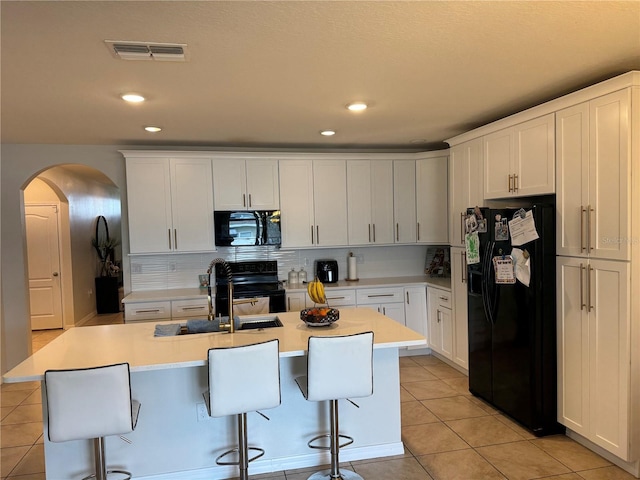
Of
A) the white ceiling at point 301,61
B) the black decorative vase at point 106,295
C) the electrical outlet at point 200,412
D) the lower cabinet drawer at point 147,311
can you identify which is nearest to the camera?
the white ceiling at point 301,61

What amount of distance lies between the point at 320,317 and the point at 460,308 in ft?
6.37

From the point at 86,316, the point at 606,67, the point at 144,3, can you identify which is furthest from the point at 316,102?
the point at 86,316

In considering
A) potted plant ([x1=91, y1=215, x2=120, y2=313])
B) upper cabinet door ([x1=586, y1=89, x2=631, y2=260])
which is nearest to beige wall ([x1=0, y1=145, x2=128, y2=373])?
potted plant ([x1=91, y1=215, x2=120, y2=313])

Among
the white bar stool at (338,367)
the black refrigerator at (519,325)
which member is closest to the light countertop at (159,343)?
the white bar stool at (338,367)

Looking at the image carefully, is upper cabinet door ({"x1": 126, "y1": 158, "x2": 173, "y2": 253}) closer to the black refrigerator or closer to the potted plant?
the black refrigerator

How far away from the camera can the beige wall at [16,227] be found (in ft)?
14.6

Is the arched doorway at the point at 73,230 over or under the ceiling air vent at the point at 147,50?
under

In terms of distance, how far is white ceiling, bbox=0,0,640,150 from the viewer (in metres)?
1.81

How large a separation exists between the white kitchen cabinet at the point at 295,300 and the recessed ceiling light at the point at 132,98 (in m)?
2.45

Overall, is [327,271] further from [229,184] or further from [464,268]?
[464,268]

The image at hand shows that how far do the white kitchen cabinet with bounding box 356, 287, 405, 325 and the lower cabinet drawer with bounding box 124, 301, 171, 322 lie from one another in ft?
6.61

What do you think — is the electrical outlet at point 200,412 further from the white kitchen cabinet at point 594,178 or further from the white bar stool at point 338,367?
the white kitchen cabinet at point 594,178

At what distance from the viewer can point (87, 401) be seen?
6.64ft

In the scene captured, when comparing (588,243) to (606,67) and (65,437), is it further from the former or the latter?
(65,437)
